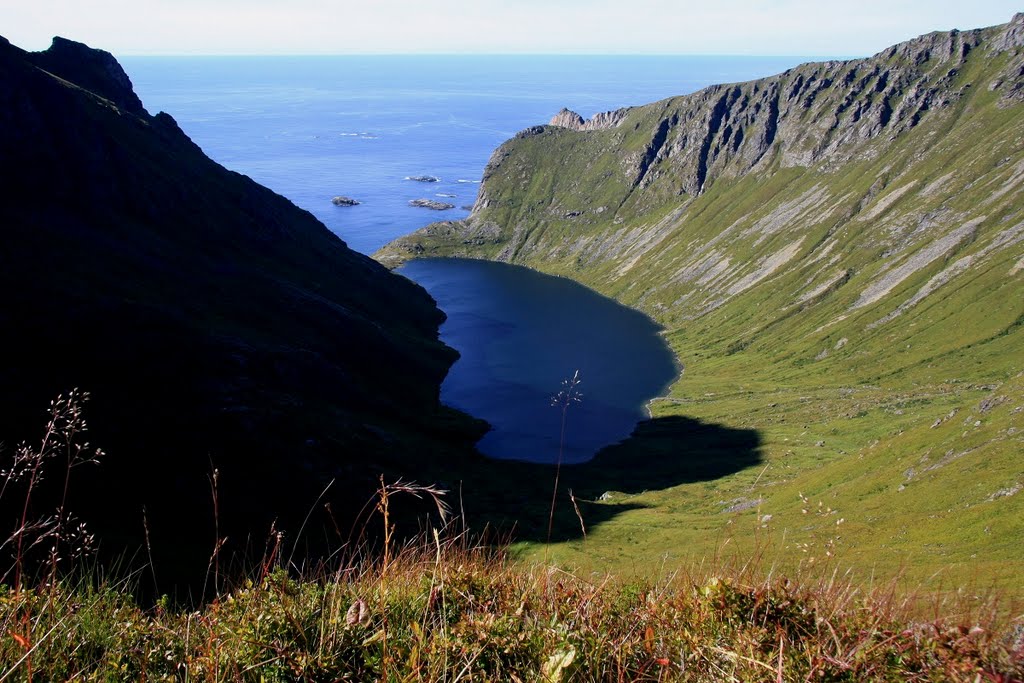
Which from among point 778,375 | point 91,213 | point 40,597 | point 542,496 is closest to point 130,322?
point 91,213

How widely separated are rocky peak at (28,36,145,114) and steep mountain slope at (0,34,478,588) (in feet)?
1.35

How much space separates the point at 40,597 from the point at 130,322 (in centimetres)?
7880

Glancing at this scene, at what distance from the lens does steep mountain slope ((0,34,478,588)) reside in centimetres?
5966

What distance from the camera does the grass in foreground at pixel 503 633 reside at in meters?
6.79

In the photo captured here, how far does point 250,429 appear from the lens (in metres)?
72.2

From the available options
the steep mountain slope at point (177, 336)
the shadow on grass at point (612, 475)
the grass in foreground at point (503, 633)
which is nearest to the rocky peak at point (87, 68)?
the steep mountain slope at point (177, 336)

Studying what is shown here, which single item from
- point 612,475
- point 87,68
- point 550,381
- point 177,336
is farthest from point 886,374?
point 87,68

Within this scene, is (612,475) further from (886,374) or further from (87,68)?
(87,68)

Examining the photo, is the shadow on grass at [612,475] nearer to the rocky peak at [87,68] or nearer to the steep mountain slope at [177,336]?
the steep mountain slope at [177,336]

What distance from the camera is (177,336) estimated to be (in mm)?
79688

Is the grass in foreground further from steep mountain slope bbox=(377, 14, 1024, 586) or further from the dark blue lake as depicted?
the dark blue lake

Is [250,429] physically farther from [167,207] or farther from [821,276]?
[821,276]

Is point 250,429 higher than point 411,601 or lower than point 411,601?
lower

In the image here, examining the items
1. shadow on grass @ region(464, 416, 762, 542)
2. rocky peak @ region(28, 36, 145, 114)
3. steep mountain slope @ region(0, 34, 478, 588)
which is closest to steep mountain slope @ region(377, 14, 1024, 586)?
shadow on grass @ region(464, 416, 762, 542)
